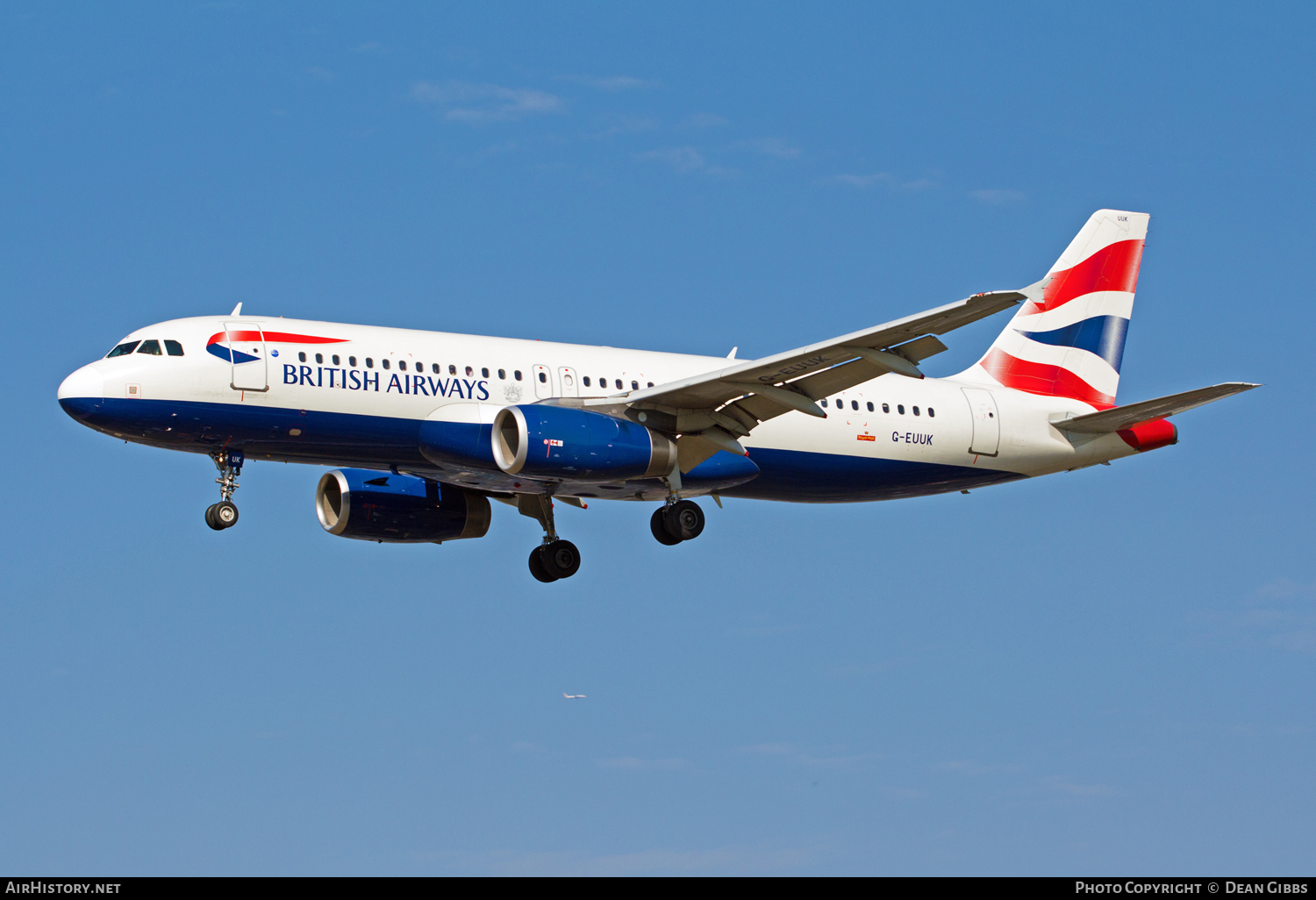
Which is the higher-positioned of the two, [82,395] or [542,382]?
[542,382]

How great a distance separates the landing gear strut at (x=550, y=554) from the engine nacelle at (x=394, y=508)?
4.91 feet

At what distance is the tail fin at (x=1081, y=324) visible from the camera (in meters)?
42.7

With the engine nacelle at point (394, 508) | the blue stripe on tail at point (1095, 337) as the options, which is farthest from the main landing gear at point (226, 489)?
the blue stripe on tail at point (1095, 337)

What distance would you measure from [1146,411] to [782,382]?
9.03 m

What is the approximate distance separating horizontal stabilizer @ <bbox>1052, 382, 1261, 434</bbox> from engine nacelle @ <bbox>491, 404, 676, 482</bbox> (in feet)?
35.9

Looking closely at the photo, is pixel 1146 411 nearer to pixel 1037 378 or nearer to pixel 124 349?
pixel 1037 378

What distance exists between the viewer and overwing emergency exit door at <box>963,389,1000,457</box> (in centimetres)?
4050

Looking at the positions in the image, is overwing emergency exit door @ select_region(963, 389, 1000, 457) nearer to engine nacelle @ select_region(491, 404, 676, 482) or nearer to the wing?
the wing

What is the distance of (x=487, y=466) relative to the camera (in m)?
34.9

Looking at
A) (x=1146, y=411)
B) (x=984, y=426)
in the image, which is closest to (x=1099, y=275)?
(x=984, y=426)

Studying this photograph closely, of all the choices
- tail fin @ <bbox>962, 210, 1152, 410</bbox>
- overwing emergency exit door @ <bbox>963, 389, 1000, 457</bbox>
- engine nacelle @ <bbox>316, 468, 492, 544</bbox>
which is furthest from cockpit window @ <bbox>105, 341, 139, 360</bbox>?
tail fin @ <bbox>962, 210, 1152, 410</bbox>

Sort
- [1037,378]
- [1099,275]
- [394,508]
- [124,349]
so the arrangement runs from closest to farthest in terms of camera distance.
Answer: [124,349] < [394,508] < [1037,378] < [1099,275]

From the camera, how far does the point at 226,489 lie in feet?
115

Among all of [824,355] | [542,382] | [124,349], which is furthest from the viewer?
[542,382]
